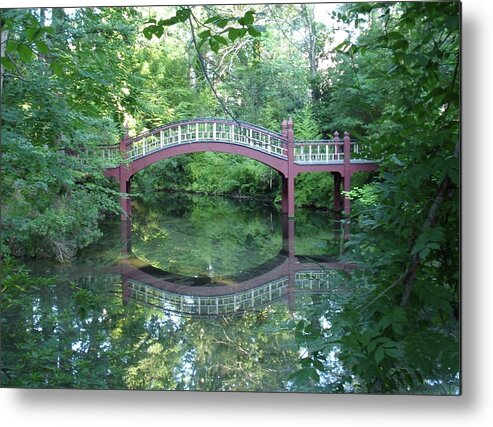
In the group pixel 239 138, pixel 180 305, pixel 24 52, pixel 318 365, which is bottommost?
pixel 318 365

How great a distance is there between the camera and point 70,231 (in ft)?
8.77

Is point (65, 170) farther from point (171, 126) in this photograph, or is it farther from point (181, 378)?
point (181, 378)

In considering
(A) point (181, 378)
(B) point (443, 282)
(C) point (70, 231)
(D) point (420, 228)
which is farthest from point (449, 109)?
(C) point (70, 231)

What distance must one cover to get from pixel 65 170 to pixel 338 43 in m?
1.39

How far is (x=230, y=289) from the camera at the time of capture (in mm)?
2570

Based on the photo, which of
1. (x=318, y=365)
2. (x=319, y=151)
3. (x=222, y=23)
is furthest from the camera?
(x=319, y=151)

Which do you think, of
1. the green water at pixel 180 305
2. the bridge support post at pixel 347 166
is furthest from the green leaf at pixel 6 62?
the bridge support post at pixel 347 166

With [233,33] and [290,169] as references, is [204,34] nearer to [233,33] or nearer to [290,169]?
[233,33]

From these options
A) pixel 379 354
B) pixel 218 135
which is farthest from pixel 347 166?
pixel 379 354

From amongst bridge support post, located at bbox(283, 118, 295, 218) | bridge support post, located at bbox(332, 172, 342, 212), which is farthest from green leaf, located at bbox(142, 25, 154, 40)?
bridge support post, located at bbox(332, 172, 342, 212)

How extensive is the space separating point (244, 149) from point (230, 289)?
2.13 ft

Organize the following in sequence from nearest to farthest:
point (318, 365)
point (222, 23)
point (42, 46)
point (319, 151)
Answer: point (318, 365) < point (222, 23) < point (42, 46) < point (319, 151)

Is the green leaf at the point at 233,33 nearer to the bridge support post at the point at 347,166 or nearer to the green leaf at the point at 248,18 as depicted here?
the green leaf at the point at 248,18

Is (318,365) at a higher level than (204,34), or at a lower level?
lower
